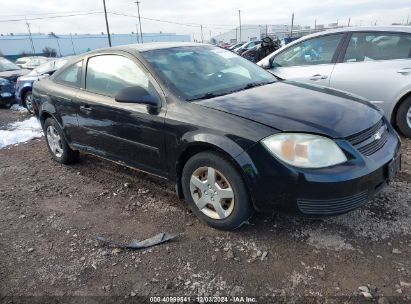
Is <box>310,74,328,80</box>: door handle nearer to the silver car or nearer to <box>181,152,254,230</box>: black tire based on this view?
the silver car

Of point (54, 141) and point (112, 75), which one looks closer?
point (112, 75)

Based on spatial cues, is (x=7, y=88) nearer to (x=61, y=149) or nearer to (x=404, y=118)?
(x=61, y=149)

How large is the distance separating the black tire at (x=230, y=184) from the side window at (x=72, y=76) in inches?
80.1

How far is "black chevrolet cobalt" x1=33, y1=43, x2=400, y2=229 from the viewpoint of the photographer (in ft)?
8.65

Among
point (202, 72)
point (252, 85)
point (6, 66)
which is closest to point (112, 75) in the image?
point (202, 72)

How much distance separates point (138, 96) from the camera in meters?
3.22

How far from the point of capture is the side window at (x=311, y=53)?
18.2 ft

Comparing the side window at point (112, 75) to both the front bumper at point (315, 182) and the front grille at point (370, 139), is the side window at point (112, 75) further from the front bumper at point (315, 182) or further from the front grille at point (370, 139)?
the front grille at point (370, 139)

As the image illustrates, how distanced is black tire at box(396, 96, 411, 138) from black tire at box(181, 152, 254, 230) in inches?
128

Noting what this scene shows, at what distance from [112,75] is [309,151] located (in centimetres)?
230

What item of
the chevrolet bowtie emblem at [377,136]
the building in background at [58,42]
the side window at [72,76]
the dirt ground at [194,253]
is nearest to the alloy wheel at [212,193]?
the dirt ground at [194,253]

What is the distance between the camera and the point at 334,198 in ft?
8.57

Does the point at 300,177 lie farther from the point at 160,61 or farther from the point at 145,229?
the point at 160,61

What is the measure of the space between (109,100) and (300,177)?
216cm
